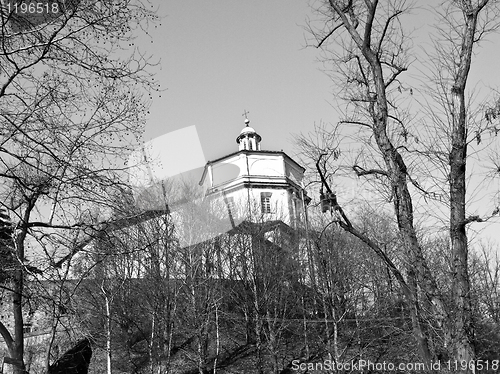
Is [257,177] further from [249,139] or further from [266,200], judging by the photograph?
[249,139]

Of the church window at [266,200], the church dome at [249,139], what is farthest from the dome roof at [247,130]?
the church window at [266,200]

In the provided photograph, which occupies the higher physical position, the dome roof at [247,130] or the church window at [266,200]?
the dome roof at [247,130]

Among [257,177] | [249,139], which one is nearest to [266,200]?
[257,177]

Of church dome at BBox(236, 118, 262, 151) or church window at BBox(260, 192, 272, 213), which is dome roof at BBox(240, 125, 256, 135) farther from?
church window at BBox(260, 192, 272, 213)

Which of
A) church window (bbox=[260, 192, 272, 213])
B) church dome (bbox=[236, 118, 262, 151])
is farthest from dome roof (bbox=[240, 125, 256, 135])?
church window (bbox=[260, 192, 272, 213])

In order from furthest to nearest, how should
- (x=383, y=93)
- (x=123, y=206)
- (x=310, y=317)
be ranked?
(x=310, y=317) < (x=383, y=93) < (x=123, y=206)

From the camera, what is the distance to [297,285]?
24609 mm

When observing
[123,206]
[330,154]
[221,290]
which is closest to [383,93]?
[330,154]

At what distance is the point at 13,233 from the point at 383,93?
5495 millimetres

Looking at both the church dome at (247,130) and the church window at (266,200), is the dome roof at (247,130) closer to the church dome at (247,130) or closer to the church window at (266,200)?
the church dome at (247,130)

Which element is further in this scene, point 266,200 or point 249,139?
point 249,139

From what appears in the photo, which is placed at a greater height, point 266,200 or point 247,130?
point 247,130

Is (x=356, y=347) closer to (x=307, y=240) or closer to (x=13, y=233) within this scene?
(x=307, y=240)

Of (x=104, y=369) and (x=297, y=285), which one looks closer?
(x=104, y=369)
